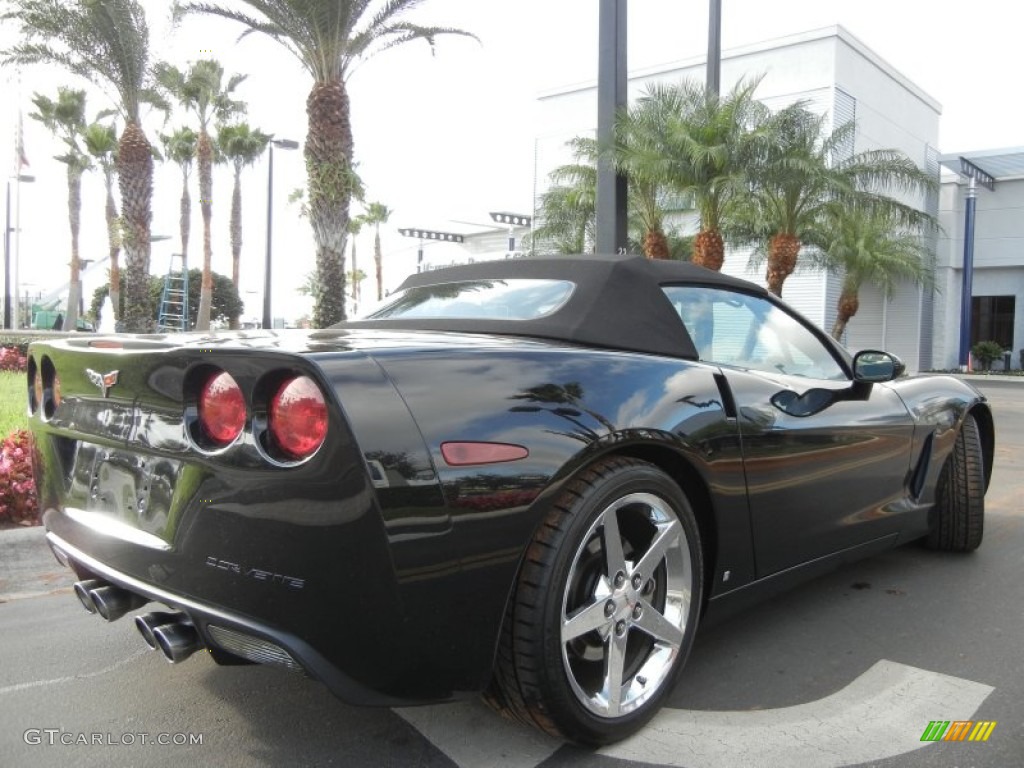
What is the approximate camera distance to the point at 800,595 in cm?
365

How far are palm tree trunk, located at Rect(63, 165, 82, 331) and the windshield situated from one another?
29.3 meters

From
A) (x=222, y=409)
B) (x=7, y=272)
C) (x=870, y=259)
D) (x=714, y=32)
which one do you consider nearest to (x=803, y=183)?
(x=714, y=32)

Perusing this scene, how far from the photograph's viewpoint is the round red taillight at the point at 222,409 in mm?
1958

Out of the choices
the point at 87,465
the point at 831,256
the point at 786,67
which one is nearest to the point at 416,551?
the point at 87,465

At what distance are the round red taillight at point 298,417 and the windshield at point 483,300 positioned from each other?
3.68ft

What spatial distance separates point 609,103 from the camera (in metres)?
9.66

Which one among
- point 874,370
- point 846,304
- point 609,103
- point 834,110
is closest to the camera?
point 874,370

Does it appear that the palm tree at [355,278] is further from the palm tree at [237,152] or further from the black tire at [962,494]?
the black tire at [962,494]

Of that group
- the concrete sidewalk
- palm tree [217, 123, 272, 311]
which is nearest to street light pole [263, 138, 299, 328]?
palm tree [217, 123, 272, 311]

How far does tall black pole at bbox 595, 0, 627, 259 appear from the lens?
9156 millimetres

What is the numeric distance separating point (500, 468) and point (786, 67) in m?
29.0

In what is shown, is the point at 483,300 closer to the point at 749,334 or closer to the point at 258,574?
the point at 749,334

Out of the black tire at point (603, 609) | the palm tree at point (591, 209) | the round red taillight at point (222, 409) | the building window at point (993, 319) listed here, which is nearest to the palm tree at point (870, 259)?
the palm tree at point (591, 209)

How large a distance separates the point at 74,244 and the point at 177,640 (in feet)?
108
